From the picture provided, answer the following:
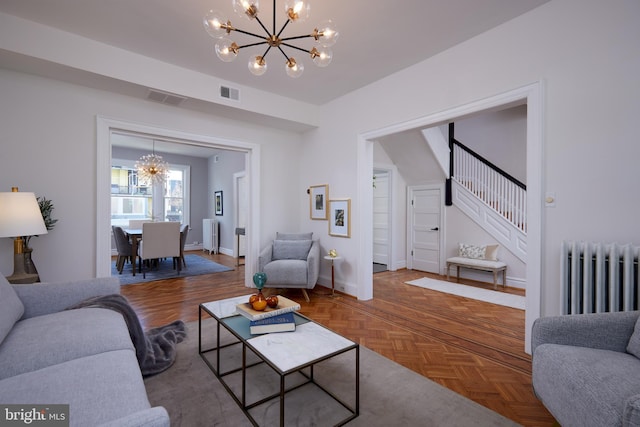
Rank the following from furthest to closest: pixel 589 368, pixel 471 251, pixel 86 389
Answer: pixel 471 251, pixel 589 368, pixel 86 389

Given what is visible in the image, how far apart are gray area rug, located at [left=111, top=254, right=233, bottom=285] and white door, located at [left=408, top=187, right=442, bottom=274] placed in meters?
3.79

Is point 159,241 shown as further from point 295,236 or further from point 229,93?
point 229,93

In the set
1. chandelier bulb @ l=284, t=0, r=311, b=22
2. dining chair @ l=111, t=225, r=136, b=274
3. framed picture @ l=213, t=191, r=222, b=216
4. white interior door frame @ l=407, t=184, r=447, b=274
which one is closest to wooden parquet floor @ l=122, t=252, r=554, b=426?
white interior door frame @ l=407, t=184, r=447, b=274

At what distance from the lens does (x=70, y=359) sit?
1462mm

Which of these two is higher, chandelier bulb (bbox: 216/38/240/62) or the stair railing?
chandelier bulb (bbox: 216/38/240/62)

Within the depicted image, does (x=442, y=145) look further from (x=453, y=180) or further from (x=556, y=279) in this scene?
(x=556, y=279)

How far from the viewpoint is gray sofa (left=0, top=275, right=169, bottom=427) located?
3.53 feet

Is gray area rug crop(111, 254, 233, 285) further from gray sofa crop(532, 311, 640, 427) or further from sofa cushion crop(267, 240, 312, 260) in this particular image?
gray sofa crop(532, 311, 640, 427)

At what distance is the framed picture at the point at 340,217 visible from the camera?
4242 millimetres

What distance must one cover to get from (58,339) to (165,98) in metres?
2.92

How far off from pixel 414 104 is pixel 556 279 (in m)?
2.21

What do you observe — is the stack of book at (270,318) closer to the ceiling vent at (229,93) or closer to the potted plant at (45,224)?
the potted plant at (45,224)

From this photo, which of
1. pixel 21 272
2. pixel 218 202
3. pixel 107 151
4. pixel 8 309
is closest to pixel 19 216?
pixel 21 272

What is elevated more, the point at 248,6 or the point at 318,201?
the point at 248,6
